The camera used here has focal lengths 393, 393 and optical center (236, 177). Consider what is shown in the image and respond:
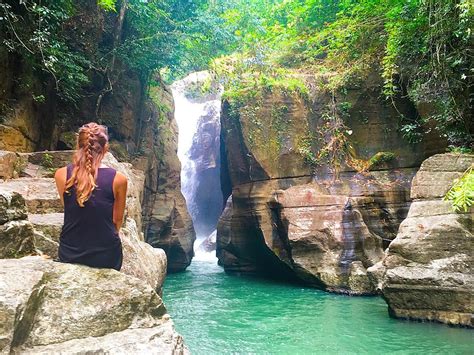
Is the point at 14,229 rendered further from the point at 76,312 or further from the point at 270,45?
the point at 270,45

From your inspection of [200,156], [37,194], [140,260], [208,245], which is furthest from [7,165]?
[200,156]

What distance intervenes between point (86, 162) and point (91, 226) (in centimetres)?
46

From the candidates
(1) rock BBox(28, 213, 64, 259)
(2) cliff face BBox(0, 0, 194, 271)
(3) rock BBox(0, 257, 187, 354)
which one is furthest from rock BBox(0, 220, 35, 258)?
(2) cliff face BBox(0, 0, 194, 271)

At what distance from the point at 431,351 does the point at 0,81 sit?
9.62 m

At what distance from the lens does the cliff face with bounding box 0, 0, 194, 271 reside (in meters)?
9.23

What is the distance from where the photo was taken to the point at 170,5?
1439 cm

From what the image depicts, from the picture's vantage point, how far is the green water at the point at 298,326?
5809mm

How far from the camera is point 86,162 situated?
2.78 metres

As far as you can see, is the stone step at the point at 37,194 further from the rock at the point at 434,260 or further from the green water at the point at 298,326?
the rock at the point at 434,260

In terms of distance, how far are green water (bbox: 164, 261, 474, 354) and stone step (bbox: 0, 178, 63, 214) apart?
9.48 feet

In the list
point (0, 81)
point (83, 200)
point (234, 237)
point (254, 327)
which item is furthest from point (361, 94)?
point (83, 200)

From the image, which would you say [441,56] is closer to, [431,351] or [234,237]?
[431,351]

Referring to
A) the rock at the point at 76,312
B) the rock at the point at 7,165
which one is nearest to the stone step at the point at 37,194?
the rock at the point at 7,165

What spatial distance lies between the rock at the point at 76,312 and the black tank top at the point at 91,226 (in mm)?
110
